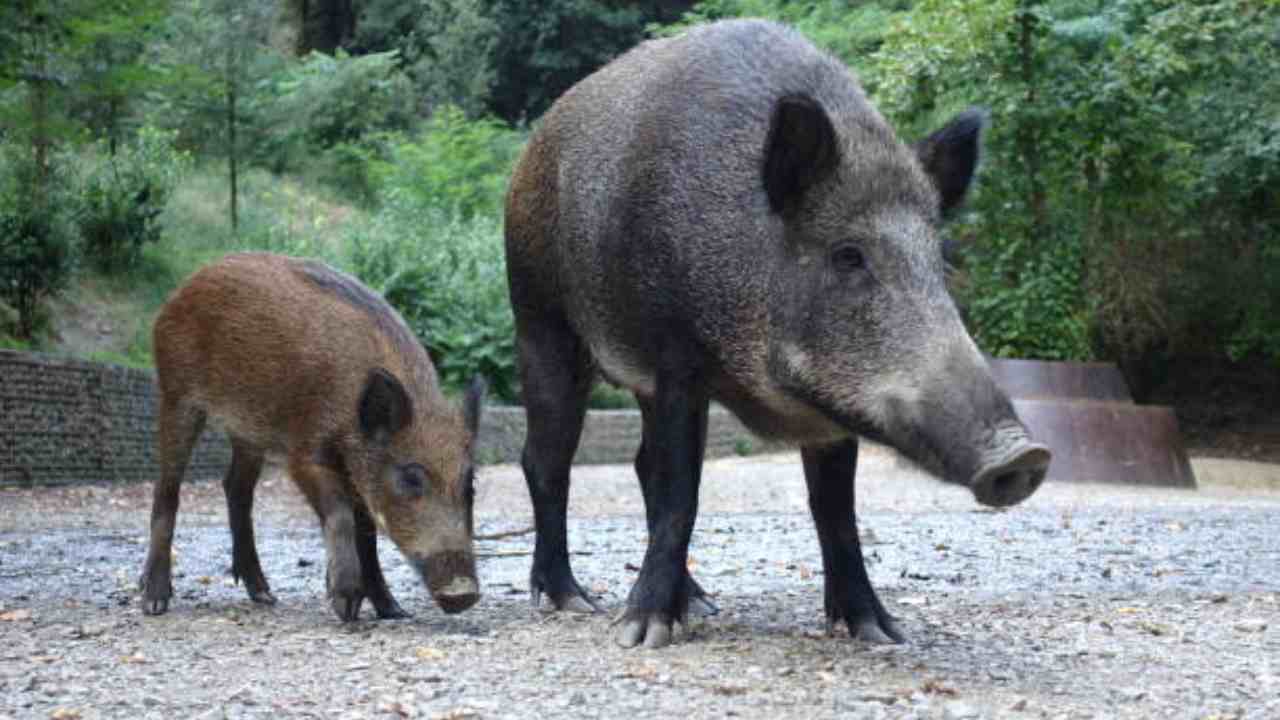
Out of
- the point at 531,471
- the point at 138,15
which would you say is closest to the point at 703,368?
the point at 531,471

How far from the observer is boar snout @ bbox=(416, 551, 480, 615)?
558cm

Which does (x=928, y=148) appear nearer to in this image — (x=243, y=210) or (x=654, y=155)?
(x=654, y=155)

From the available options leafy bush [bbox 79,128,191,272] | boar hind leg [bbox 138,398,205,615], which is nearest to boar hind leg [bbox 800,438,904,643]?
boar hind leg [bbox 138,398,205,615]

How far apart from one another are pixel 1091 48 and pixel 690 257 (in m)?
16.2

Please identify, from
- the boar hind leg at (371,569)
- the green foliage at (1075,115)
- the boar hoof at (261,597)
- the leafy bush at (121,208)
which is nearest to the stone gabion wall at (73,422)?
the leafy bush at (121,208)

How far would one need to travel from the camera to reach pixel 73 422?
13.6 metres

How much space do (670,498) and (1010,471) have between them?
1.56 m

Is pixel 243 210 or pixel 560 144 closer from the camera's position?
pixel 560 144

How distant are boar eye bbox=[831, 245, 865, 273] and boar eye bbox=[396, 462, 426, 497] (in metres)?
1.79

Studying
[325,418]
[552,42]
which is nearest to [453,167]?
[552,42]

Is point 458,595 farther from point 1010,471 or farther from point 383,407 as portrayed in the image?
point 1010,471

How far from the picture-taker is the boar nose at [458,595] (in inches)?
219

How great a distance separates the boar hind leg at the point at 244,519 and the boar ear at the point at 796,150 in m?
2.57

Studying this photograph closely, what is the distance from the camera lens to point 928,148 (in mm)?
5332
